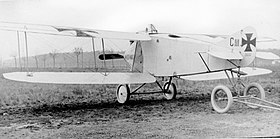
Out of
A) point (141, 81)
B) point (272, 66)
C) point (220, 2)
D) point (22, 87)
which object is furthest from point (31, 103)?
point (272, 66)

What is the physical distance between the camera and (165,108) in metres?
2.80

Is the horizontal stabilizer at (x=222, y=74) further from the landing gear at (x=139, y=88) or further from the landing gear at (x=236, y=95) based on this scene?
the landing gear at (x=139, y=88)

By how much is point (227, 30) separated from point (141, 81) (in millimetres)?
824

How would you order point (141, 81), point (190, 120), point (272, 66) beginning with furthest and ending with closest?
point (141, 81) < point (272, 66) < point (190, 120)

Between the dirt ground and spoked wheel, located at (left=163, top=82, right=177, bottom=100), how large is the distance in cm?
5

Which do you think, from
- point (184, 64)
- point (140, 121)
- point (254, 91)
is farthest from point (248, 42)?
point (140, 121)

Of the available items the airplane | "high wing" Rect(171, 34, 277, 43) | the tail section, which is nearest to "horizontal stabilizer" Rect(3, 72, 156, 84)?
the airplane

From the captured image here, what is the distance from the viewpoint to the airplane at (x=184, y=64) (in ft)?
8.66

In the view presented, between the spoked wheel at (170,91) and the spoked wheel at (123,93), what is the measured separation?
0.32 m

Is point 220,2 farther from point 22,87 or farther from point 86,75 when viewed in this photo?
point 22,87

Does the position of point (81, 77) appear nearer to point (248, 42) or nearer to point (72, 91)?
point (72, 91)

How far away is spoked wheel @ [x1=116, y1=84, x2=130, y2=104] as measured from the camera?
2.88 m

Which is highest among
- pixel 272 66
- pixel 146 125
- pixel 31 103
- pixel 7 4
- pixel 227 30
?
pixel 7 4

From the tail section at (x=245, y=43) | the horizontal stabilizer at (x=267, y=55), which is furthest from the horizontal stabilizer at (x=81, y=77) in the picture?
the horizontal stabilizer at (x=267, y=55)
